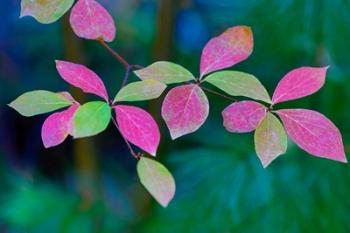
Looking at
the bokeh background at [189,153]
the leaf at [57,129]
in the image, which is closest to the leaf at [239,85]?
the leaf at [57,129]

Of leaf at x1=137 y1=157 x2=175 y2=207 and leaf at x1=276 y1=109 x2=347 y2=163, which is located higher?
leaf at x1=137 y1=157 x2=175 y2=207

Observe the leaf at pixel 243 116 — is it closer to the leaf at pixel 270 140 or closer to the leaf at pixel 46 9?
the leaf at pixel 270 140

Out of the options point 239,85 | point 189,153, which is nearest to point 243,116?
point 239,85

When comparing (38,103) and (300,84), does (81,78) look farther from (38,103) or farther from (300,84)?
(300,84)

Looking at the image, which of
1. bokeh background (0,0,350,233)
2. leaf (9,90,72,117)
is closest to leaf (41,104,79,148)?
leaf (9,90,72,117)

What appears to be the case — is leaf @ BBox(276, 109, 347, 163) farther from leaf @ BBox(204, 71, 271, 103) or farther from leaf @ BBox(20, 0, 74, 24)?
leaf @ BBox(20, 0, 74, 24)

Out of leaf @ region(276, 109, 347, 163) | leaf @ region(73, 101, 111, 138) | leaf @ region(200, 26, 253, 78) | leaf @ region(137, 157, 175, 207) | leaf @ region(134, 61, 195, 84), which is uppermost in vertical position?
leaf @ region(73, 101, 111, 138)

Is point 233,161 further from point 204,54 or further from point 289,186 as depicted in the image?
point 204,54
